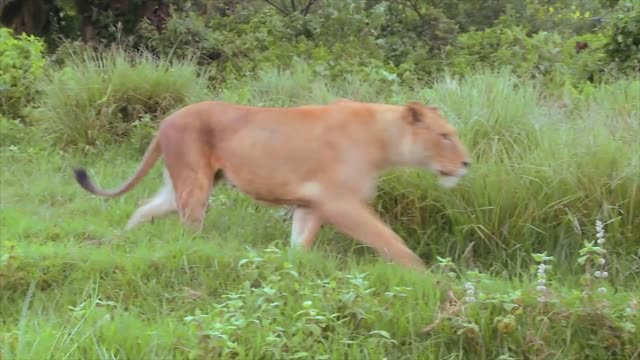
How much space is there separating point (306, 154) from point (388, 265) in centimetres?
96

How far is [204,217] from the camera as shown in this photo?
6305 millimetres

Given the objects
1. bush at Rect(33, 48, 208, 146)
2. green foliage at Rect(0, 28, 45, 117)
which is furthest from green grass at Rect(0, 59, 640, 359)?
green foliage at Rect(0, 28, 45, 117)

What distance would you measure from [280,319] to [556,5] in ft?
51.2

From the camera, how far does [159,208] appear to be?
637 centimetres

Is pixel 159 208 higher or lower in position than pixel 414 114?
lower

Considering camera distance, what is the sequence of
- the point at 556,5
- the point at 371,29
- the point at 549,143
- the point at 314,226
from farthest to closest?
the point at 556,5 < the point at 371,29 < the point at 549,143 < the point at 314,226

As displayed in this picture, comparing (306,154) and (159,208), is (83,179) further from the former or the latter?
(306,154)

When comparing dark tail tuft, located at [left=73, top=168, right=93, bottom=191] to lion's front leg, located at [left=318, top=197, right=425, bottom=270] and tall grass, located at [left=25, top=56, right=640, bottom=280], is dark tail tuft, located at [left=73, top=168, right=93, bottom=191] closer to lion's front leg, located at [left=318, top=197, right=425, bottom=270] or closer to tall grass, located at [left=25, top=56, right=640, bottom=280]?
lion's front leg, located at [left=318, top=197, right=425, bottom=270]

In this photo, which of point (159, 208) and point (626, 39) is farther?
point (626, 39)

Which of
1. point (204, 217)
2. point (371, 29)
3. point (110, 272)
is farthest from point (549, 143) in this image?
point (371, 29)

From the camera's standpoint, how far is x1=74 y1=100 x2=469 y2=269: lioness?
225 inches

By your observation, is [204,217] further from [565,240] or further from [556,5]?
[556,5]

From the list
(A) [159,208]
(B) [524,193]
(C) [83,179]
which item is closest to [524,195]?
(B) [524,193]

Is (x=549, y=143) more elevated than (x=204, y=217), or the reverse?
(x=549, y=143)
